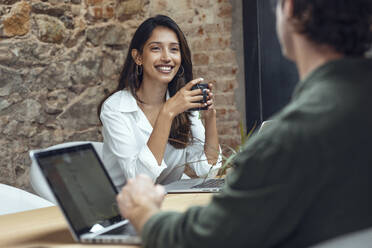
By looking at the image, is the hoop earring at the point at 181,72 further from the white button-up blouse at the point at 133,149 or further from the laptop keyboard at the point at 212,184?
the laptop keyboard at the point at 212,184

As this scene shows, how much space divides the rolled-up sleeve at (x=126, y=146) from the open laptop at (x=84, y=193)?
0.82 m

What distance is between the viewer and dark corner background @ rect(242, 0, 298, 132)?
150 inches

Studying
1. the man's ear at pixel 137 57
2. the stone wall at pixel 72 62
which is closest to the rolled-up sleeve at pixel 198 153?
the man's ear at pixel 137 57

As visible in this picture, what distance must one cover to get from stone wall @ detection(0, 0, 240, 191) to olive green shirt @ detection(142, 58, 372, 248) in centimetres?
255

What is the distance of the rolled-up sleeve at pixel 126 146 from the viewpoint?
2193mm

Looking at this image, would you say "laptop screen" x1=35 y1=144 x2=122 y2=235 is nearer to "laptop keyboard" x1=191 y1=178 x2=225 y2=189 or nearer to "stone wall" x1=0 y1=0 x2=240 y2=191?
"laptop keyboard" x1=191 y1=178 x2=225 y2=189

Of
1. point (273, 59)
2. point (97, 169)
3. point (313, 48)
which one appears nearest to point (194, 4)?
point (273, 59)

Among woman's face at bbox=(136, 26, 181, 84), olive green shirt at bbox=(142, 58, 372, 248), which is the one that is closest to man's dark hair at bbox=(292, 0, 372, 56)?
olive green shirt at bbox=(142, 58, 372, 248)

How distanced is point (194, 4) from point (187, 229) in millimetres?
3299

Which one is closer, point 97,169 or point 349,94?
point 349,94

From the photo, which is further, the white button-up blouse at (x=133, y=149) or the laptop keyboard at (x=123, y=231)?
the white button-up blouse at (x=133, y=149)

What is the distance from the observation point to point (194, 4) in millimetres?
3973

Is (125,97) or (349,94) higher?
(349,94)

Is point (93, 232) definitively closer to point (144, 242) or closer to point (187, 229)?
point (144, 242)
